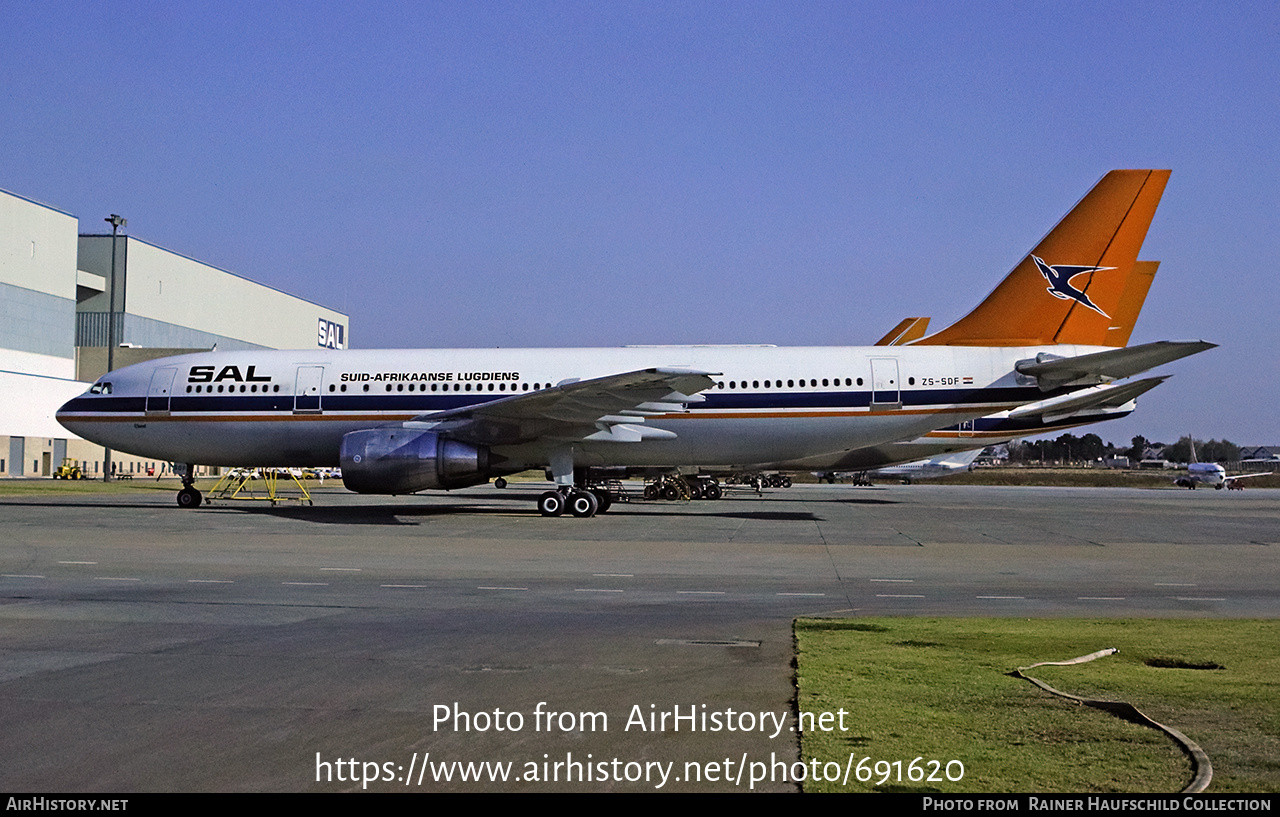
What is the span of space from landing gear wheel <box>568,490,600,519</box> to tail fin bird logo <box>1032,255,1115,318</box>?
12.5 metres

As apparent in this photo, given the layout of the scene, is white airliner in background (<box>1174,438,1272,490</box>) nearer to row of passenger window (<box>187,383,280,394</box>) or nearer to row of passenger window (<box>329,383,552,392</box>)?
row of passenger window (<box>329,383,552,392</box>)

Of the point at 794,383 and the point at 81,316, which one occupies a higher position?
the point at 81,316

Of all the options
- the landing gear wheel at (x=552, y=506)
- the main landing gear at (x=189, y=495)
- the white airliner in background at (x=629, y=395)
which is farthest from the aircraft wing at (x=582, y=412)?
the main landing gear at (x=189, y=495)

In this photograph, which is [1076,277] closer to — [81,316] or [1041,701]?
[1041,701]

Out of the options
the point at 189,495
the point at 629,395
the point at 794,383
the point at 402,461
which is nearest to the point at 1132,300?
the point at 794,383

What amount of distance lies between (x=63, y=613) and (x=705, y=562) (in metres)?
8.25

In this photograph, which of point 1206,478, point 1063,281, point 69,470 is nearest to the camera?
point 1063,281

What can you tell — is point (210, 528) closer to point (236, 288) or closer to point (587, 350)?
point (587, 350)

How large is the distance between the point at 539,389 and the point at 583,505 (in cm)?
315

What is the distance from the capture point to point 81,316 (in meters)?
77.4

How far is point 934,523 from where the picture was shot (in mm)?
24922

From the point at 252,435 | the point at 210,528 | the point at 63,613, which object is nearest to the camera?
the point at 63,613
